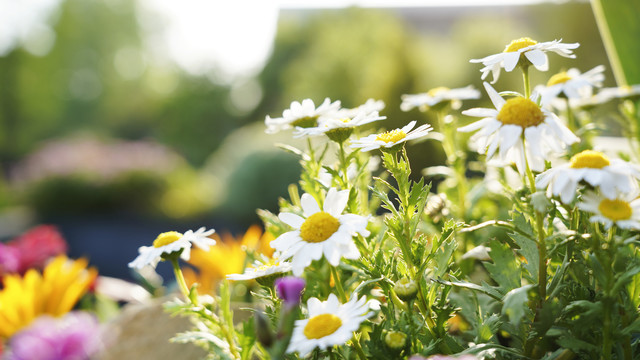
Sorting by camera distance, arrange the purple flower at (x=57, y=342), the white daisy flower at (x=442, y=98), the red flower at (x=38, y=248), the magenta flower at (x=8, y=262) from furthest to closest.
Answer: the red flower at (x=38, y=248), the magenta flower at (x=8, y=262), the white daisy flower at (x=442, y=98), the purple flower at (x=57, y=342)

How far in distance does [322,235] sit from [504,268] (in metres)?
0.26

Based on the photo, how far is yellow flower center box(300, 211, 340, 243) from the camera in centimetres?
58

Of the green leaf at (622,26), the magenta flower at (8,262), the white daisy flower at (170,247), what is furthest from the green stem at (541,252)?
the magenta flower at (8,262)

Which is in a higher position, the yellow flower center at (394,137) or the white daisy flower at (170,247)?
the yellow flower center at (394,137)

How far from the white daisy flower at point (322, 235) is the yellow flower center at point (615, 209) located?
242mm

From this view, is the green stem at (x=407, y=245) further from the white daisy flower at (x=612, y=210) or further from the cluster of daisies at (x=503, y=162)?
the white daisy flower at (x=612, y=210)

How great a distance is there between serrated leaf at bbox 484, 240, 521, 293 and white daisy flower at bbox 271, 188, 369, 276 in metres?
0.21

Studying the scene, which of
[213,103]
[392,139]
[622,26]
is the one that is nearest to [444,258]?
[392,139]

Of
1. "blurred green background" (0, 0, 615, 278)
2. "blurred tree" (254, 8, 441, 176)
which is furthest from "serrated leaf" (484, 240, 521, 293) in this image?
"blurred green background" (0, 0, 615, 278)

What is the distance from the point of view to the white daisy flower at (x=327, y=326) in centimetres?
50

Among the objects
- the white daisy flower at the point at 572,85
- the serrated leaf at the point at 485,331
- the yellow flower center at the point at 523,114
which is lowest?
the serrated leaf at the point at 485,331

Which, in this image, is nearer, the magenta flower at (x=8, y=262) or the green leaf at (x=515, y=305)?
the green leaf at (x=515, y=305)

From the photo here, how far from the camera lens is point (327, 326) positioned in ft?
1.75

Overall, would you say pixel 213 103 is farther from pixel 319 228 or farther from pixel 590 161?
pixel 590 161
